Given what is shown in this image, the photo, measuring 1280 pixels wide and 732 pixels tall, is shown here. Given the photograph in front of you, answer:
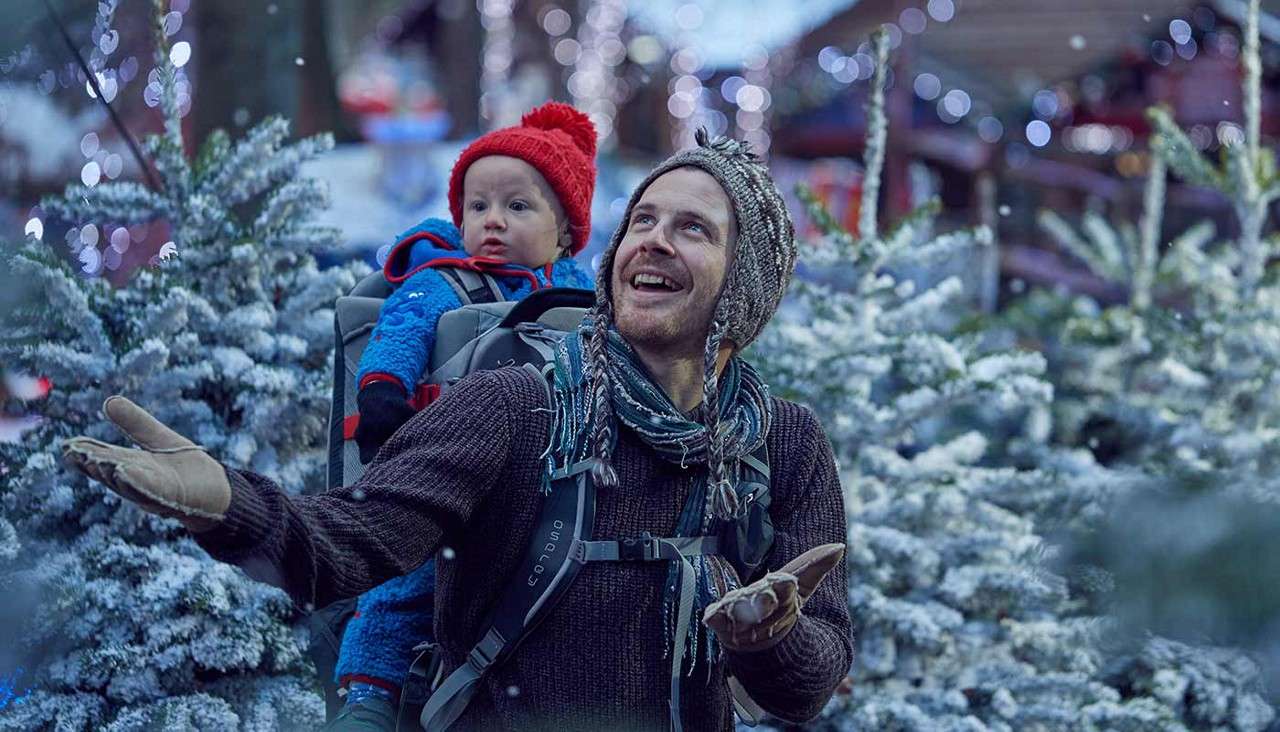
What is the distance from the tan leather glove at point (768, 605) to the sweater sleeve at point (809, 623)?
0.10 meters

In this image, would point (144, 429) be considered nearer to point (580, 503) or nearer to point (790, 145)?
point (580, 503)

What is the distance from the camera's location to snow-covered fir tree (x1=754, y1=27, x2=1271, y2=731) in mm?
4664

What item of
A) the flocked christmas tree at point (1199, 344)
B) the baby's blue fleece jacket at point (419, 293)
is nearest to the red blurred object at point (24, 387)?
the baby's blue fleece jacket at point (419, 293)

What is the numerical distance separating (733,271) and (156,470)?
1.20 m

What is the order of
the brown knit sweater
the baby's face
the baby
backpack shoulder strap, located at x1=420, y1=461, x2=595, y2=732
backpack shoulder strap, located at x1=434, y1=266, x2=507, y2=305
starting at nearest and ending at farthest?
the brown knit sweater
backpack shoulder strap, located at x1=420, y1=461, x2=595, y2=732
the baby
backpack shoulder strap, located at x1=434, y1=266, x2=507, y2=305
the baby's face

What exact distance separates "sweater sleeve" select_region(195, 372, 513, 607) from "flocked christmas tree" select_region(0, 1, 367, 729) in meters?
1.13

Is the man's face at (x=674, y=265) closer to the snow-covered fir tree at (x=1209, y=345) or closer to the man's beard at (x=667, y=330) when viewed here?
the man's beard at (x=667, y=330)

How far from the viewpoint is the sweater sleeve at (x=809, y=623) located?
8.02 feet

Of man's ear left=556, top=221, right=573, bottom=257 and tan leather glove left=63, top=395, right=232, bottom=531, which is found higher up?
man's ear left=556, top=221, right=573, bottom=257

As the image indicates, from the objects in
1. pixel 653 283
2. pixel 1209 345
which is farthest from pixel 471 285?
pixel 1209 345

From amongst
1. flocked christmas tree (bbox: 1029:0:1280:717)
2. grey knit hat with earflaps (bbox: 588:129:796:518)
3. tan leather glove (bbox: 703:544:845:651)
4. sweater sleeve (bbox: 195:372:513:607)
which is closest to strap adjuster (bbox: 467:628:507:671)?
sweater sleeve (bbox: 195:372:513:607)

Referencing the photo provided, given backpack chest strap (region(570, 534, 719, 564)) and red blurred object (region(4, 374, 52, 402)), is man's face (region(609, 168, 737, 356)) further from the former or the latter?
red blurred object (region(4, 374, 52, 402))

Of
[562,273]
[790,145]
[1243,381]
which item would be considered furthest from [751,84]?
[562,273]

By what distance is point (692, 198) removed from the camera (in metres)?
2.74
